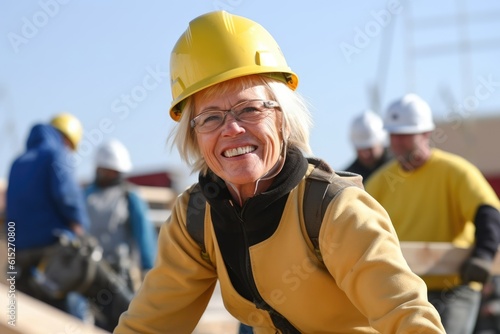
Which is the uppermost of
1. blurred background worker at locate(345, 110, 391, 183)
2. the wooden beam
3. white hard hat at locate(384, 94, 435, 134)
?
the wooden beam

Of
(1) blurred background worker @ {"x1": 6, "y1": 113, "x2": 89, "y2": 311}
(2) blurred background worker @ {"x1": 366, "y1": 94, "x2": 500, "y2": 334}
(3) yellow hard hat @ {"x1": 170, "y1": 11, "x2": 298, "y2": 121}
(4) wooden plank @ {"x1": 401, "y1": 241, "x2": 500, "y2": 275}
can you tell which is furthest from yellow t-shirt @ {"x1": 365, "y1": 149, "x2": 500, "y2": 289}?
(3) yellow hard hat @ {"x1": 170, "y1": 11, "x2": 298, "y2": 121}

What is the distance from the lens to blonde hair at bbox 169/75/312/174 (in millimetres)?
3301

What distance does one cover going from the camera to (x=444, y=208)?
21.7 feet

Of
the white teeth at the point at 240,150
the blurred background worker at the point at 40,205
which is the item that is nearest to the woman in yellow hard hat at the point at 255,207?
the white teeth at the point at 240,150

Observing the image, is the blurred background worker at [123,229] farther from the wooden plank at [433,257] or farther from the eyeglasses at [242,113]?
the eyeglasses at [242,113]

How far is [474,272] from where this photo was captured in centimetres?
634

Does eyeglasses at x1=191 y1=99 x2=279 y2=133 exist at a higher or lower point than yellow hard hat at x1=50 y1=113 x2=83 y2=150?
higher

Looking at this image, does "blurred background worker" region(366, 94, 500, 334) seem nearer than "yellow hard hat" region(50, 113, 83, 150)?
Yes

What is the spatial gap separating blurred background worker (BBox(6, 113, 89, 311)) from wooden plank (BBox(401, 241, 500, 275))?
11.3 ft

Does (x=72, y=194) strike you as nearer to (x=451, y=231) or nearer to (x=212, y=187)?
(x=451, y=231)

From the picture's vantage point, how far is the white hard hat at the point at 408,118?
24.0 ft

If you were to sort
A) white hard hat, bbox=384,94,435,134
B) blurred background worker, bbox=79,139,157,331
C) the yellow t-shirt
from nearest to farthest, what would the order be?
the yellow t-shirt → white hard hat, bbox=384,94,435,134 → blurred background worker, bbox=79,139,157,331

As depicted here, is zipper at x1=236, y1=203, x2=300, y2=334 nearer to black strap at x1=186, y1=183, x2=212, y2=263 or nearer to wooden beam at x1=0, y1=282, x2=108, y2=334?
black strap at x1=186, y1=183, x2=212, y2=263

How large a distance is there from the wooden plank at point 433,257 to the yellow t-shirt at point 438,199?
4.8 inches
